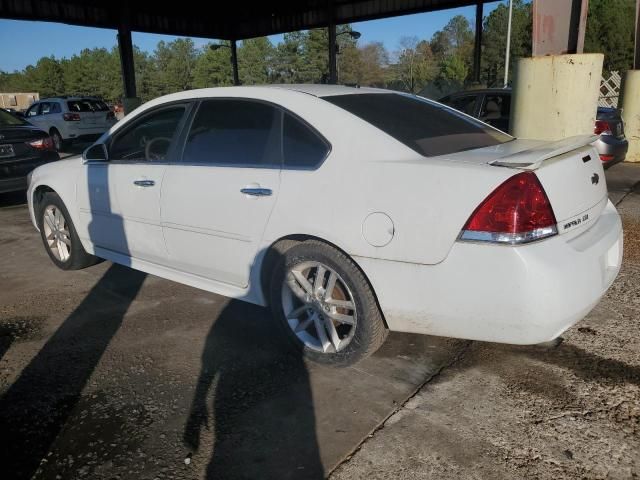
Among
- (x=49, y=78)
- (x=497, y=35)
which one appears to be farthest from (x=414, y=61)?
(x=49, y=78)

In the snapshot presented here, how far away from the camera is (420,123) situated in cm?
313

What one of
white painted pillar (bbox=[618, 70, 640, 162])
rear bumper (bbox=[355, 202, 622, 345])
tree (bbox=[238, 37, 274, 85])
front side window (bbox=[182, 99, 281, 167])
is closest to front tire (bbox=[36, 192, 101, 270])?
front side window (bbox=[182, 99, 281, 167])

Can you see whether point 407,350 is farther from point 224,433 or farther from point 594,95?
point 594,95

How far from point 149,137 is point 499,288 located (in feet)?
9.34

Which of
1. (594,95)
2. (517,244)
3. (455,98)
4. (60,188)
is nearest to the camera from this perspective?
(517,244)

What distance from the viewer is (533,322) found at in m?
2.34

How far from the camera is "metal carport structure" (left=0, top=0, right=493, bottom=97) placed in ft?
54.6

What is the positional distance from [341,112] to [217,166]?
0.86m

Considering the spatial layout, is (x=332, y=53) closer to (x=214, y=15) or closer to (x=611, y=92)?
(x=214, y=15)

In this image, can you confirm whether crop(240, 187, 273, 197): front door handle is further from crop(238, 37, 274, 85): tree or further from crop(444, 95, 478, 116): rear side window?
crop(238, 37, 274, 85): tree

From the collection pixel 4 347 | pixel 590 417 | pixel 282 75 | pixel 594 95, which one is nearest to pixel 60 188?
pixel 4 347

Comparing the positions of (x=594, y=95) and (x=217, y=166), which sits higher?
(x=594, y=95)

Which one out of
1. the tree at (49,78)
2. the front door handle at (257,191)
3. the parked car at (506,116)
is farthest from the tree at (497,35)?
the tree at (49,78)

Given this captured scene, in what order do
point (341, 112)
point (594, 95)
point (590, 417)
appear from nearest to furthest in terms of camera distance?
point (590, 417)
point (341, 112)
point (594, 95)
